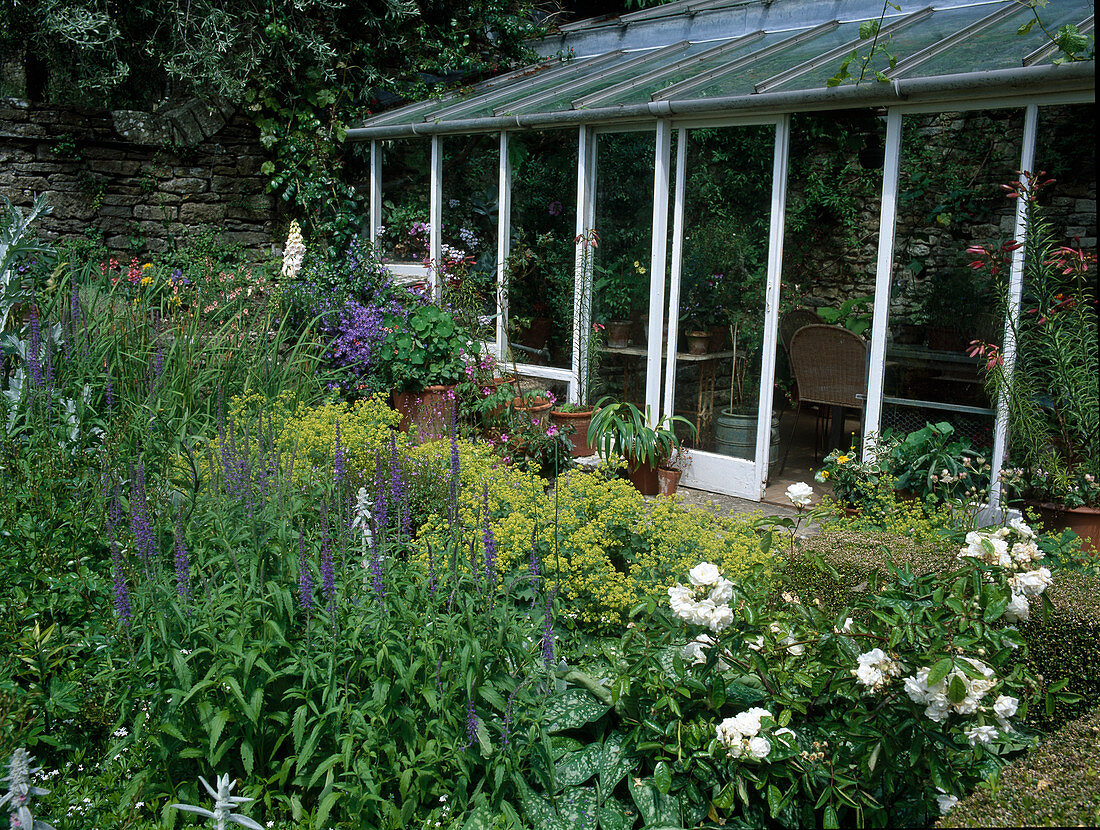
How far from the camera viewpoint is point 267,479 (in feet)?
10.3

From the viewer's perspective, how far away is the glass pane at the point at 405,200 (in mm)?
8320

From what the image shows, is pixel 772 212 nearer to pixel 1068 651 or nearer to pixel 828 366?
pixel 828 366

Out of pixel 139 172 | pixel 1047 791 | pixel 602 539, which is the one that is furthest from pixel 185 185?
pixel 1047 791

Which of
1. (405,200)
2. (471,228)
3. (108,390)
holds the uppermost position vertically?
(405,200)

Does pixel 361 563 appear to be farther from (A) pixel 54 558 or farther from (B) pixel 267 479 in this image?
(A) pixel 54 558

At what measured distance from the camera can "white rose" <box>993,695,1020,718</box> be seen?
195cm

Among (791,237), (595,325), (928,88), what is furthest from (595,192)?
(928,88)

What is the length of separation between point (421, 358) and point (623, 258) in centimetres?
167

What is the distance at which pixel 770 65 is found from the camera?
20.4 ft

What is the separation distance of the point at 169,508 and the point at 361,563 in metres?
0.75

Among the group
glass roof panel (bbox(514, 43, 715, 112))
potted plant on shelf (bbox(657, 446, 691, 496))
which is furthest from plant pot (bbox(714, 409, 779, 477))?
glass roof panel (bbox(514, 43, 715, 112))

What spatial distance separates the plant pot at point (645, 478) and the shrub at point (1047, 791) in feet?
13.7

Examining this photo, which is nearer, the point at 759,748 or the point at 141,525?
the point at 759,748

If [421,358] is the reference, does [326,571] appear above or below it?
below
